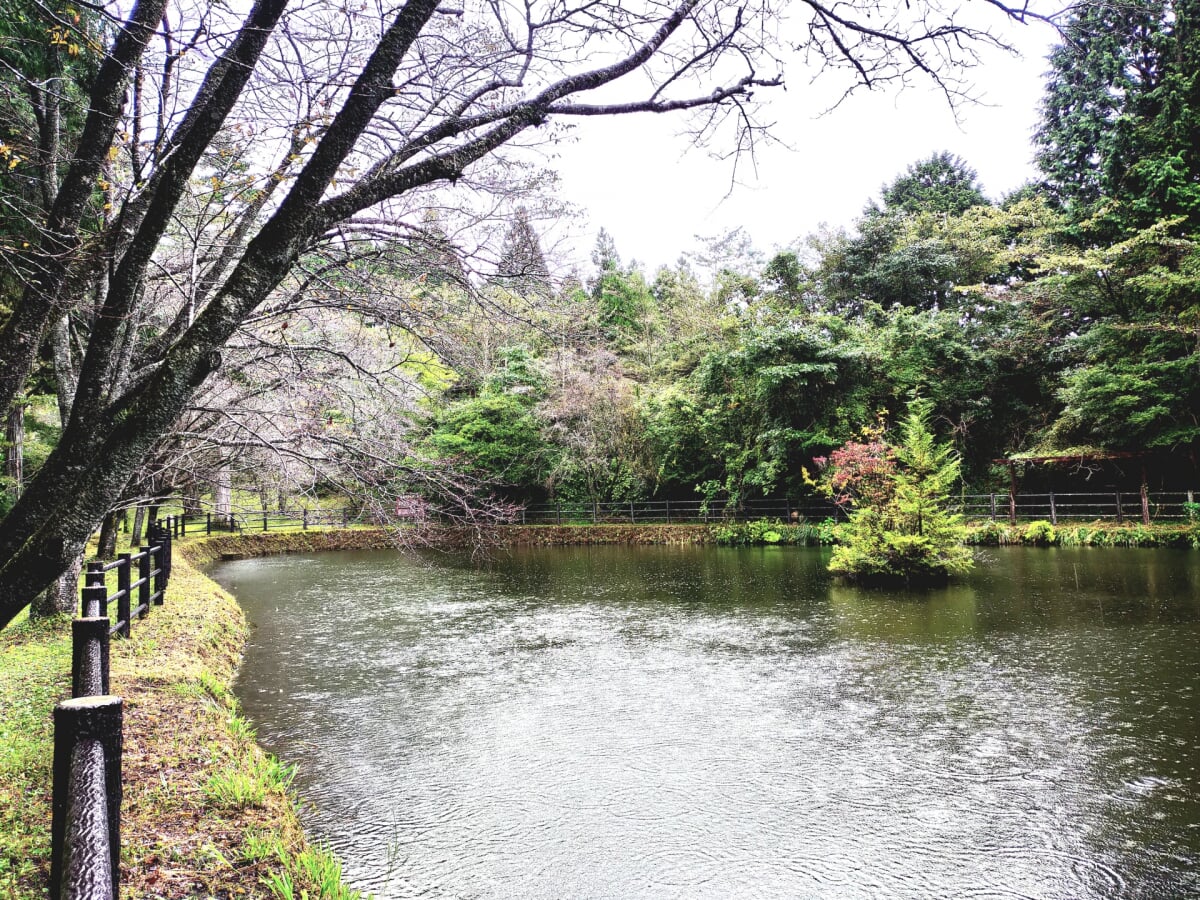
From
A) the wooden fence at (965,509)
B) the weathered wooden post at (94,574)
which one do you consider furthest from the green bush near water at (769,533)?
the weathered wooden post at (94,574)

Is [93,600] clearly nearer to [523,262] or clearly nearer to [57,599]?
[57,599]

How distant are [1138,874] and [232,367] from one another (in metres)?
6.99

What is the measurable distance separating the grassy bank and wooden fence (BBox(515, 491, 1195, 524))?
1386 centimetres

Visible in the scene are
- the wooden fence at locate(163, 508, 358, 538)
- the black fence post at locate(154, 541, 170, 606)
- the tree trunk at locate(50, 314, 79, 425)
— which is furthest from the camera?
the wooden fence at locate(163, 508, 358, 538)

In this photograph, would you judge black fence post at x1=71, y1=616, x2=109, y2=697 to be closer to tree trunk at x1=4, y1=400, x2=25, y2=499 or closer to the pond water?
the pond water

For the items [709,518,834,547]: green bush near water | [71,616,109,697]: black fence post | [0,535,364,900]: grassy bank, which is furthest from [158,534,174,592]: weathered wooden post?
[709,518,834,547]: green bush near water

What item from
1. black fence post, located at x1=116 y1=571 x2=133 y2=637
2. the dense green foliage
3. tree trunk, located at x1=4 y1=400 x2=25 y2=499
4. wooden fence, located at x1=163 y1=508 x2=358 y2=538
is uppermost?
the dense green foliage

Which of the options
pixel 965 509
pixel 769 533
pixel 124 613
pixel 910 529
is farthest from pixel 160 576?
pixel 965 509

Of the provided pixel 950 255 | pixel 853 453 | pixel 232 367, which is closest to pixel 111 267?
pixel 232 367

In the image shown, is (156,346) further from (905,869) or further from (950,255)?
(950,255)

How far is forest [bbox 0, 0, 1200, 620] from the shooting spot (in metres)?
2.79

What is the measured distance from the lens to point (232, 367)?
6.11 m

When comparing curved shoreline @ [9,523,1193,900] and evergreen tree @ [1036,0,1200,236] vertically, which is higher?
evergreen tree @ [1036,0,1200,236]

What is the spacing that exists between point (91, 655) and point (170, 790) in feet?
2.96
